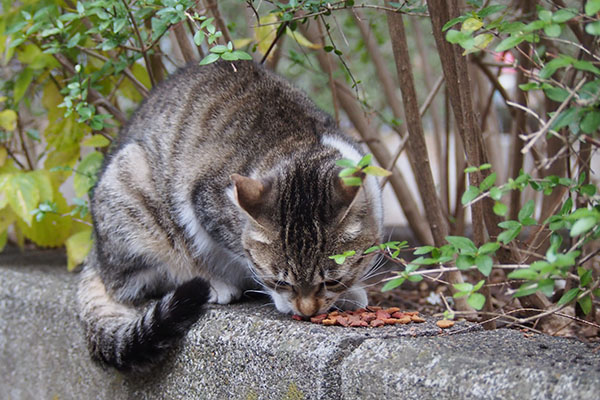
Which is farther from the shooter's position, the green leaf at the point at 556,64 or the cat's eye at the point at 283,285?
the cat's eye at the point at 283,285

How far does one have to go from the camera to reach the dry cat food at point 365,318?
2.23m

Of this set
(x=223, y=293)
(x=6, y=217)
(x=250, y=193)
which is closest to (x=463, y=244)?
(x=250, y=193)

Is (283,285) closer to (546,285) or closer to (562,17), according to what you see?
(546,285)

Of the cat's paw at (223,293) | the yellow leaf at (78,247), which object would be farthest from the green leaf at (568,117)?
the yellow leaf at (78,247)

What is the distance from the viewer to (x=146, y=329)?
2459 millimetres

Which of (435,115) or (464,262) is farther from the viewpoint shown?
(435,115)

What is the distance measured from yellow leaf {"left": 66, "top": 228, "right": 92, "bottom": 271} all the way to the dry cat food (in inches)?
59.1

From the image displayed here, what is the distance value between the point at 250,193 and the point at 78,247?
1575 millimetres

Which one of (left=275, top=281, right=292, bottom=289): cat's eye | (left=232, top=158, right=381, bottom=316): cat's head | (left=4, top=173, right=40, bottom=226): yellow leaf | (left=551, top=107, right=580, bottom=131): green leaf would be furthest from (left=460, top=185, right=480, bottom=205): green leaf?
(left=4, top=173, right=40, bottom=226): yellow leaf

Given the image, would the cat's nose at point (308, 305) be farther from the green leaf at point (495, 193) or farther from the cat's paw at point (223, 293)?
the green leaf at point (495, 193)

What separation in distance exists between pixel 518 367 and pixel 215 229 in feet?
4.27

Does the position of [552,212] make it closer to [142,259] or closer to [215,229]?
[215,229]

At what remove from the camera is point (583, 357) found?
174 cm

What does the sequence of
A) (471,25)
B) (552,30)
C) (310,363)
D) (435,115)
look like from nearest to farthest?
(552,30) → (471,25) → (310,363) → (435,115)
